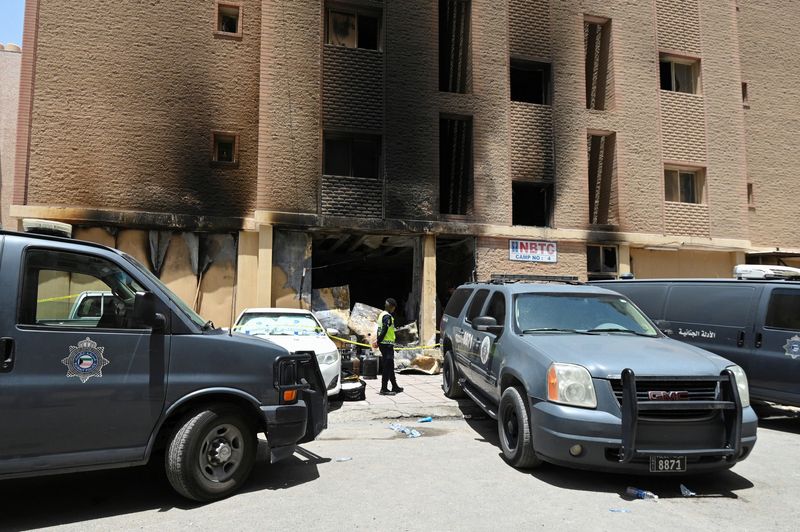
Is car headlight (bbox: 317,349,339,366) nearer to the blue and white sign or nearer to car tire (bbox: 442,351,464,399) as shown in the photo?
car tire (bbox: 442,351,464,399)

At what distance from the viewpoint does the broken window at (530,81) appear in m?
15.7

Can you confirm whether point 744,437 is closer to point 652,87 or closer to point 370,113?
point 370,113

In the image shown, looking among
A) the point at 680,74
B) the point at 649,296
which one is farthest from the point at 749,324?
the point at 680,74

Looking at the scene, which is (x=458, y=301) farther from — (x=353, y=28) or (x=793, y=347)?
(x=353, y=28)

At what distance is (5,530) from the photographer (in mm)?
3582

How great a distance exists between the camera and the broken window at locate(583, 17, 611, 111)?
1634 centimetres

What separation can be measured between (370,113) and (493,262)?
5505mm

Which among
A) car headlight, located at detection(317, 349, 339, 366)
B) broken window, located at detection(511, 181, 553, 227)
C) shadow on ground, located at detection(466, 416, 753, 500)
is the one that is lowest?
shadow on ground, located at detection(466, 416, 753, 500)

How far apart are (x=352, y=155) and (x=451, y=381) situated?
8155mm

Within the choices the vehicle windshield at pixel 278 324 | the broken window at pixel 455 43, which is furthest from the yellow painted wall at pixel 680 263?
the vehicle windshield at pixel 278 324

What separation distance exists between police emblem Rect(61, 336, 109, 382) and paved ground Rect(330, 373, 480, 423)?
3.92 m

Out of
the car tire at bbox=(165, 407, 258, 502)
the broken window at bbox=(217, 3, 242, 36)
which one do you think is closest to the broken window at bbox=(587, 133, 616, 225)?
the broken window at bbox=(217, 3, 242, 36)

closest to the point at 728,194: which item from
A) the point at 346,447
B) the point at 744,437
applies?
the point at 744,437

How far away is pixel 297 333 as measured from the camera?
28.9ft
